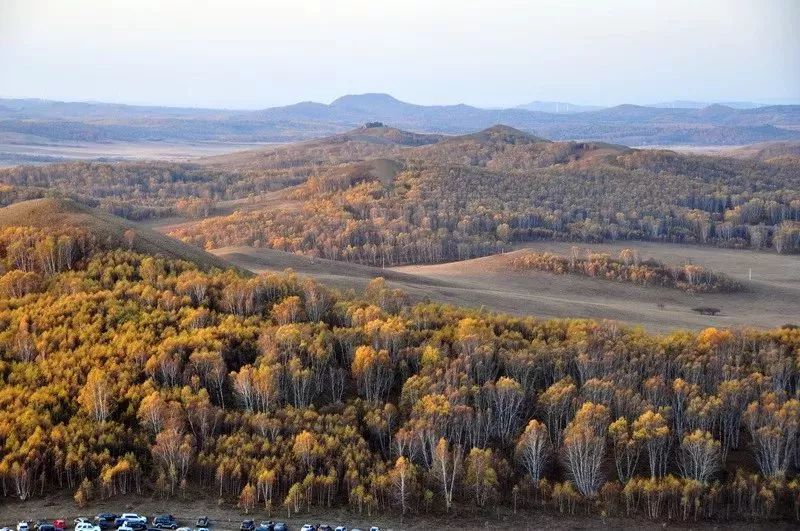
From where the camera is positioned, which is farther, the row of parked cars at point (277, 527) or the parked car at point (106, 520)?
the row of parked cars at point (277, 527)

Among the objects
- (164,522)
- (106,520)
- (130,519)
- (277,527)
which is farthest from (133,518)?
(277,527)

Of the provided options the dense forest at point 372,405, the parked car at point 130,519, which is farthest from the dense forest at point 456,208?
the parked car at point 130,519

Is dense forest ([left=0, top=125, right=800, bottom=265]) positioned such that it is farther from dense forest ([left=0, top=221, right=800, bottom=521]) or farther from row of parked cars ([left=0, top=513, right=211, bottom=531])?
row of parked cars ([left=0, top=513, right=211, bottom=531])

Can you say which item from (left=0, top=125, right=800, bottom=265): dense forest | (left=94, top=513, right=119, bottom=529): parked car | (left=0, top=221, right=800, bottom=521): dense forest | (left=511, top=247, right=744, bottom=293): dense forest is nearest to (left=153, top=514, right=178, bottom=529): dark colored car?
(left=94, top=513, right=119, bottom=529): parked car

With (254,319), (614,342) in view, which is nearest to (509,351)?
(614,342)

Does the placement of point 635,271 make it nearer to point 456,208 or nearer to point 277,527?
point 456,208

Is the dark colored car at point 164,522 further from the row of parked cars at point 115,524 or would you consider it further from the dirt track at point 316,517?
the dirt track at point 316,517
